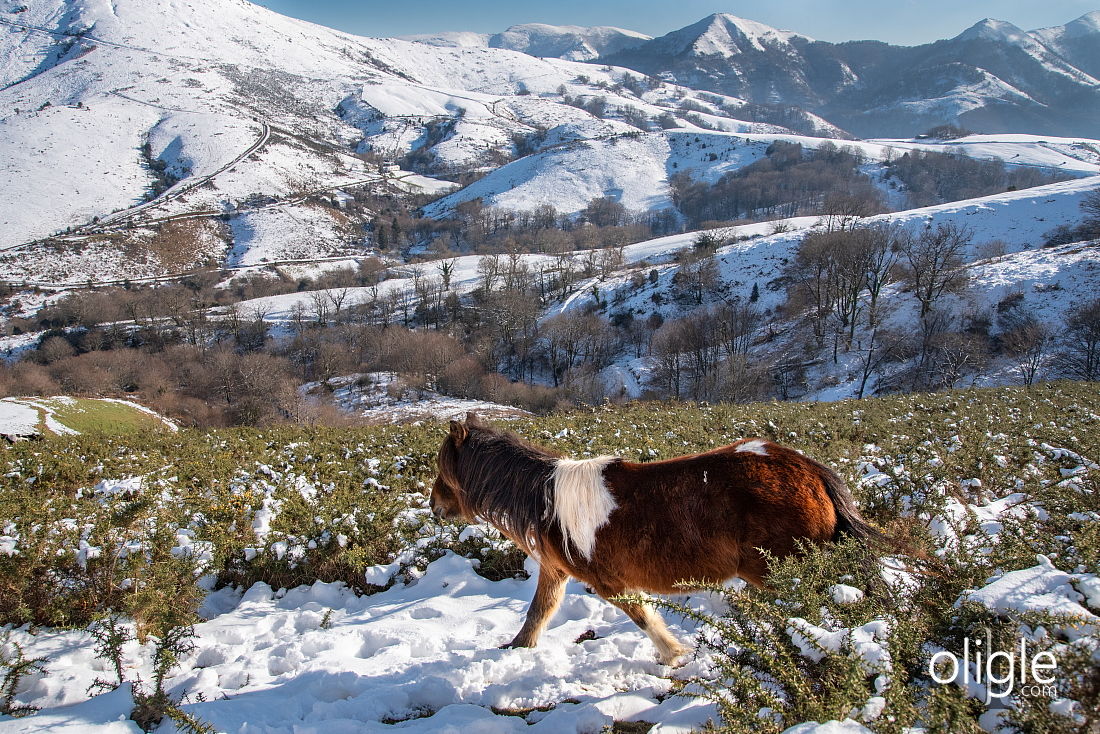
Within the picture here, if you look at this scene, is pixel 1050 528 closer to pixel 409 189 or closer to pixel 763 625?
pixel 763 625

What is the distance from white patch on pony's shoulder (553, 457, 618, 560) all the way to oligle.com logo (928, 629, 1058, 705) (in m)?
1.81

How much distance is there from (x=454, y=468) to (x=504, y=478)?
615 mm

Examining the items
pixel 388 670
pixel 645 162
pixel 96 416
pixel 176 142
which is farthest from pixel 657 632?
pixel 176 142

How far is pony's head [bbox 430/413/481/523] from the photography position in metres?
4.08

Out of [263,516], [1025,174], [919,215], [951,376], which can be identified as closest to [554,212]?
[919,215]

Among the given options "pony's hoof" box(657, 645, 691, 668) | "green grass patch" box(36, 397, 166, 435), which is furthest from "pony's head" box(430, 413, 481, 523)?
"green grass patch" box(36, 397, 166, 435)

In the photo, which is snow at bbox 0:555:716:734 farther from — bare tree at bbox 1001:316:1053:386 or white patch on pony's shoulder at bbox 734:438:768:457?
bare tree at bbox 1001:316:1053:386

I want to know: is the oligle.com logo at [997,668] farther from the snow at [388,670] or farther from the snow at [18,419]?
the snow at [18,419]

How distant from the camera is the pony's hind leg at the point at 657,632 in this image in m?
3.38

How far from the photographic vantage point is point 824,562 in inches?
93.3

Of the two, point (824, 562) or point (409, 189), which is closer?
point (824, 562)

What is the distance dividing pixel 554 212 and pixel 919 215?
79312 mm

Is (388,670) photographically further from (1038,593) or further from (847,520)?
(1038,593)

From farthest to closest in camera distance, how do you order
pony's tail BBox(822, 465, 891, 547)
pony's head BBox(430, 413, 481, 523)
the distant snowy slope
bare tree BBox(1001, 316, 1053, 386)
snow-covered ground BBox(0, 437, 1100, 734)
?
the distant snowy slope, bare tree BBox(1001, 316, 1053, 386), pony's head BBox(430, 413, 481, 523), pony's tail BBox(822, 465, 891, 547), snow-covered ground BBox(0, 437, 1100, 734)
